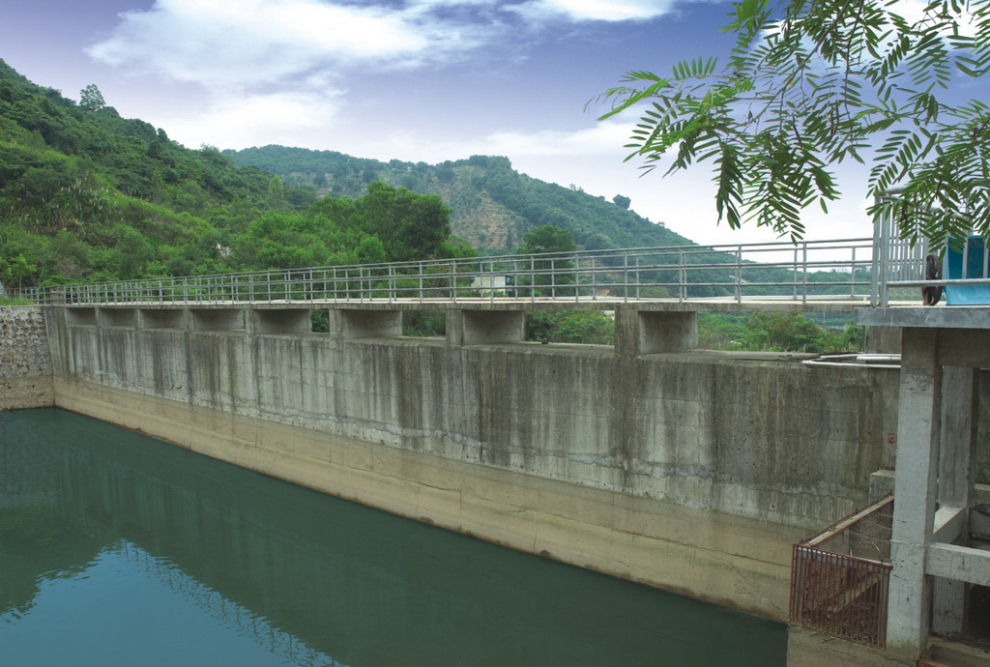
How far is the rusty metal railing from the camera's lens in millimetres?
7031

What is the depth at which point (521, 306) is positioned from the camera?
14164 mm

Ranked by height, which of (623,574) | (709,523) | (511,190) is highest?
(511,190)

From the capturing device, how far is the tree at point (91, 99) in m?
116

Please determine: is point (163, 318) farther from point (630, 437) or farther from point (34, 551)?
point (630, 437)

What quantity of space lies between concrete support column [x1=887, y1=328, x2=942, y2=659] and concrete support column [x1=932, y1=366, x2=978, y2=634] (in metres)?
1.28

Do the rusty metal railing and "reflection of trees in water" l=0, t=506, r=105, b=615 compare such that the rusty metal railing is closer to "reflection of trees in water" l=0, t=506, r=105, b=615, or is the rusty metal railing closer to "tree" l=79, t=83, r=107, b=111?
"reflection of trees in water" l=0, t=506, r=105, b=615

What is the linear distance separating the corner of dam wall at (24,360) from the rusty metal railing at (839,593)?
36090 mm

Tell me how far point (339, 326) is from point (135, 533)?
7.43m

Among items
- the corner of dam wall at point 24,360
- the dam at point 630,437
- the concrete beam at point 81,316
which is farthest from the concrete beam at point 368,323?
the corner of dam wall at point 24,360

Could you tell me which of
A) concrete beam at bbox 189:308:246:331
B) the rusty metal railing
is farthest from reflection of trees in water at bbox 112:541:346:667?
concrete beam at bbox 189:308:246:331

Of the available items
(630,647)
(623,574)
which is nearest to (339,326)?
(623,574)

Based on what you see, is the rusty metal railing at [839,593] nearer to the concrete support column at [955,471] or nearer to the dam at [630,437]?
the dam at [630,437]

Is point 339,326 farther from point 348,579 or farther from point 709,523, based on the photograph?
point 709,523

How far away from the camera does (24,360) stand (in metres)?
33.1
